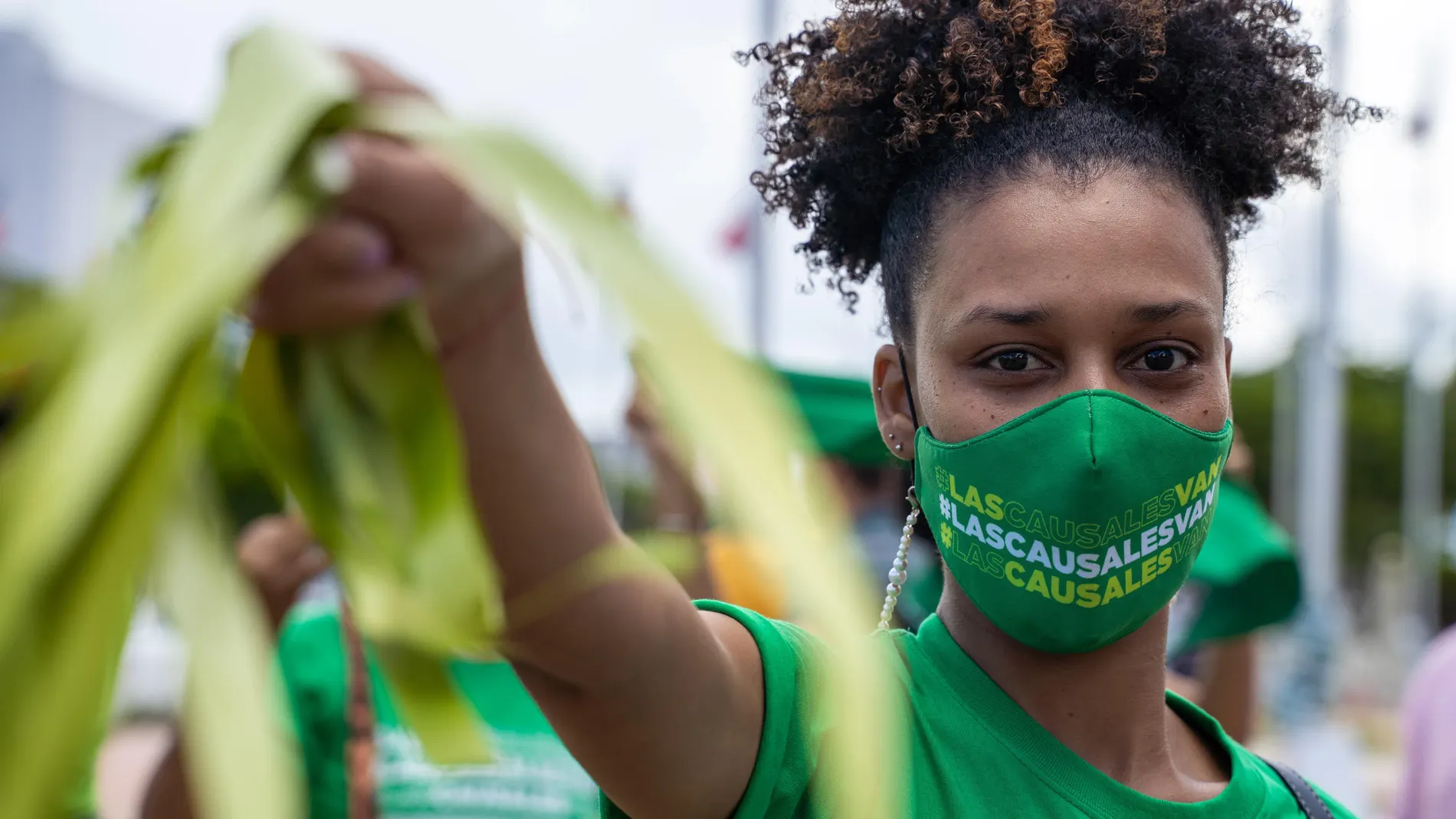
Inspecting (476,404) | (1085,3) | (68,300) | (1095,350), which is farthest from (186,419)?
(1085,3)

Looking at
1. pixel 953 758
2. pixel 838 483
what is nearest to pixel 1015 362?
pixel 953 758

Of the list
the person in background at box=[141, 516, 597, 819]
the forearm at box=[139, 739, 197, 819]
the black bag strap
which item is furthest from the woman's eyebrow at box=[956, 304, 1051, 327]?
the forearm at box=[139, 739, 197, 819]

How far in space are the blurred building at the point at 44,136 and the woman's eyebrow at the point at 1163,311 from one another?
9.74 ft

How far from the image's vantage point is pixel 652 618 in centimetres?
100

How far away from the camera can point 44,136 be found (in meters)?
5.81

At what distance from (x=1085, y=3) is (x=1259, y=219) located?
490 mm

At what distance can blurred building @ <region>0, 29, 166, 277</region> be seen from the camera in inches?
169

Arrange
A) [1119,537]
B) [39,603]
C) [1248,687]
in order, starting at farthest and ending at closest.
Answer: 1. [1248,687]
2. [1119,537]
3. [39,603]

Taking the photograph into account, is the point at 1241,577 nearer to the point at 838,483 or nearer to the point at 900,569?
the point at 838,483

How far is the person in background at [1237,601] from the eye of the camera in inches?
132

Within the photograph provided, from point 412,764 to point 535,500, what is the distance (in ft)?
5.76

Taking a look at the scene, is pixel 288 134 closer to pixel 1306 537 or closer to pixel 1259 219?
pixel 1259 219

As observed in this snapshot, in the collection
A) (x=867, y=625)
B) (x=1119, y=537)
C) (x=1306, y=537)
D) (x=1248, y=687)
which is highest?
(x=867, y=625)

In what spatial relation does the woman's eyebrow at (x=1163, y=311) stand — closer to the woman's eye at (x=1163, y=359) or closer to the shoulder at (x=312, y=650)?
the woman's eye at (x=1163, y=359)
